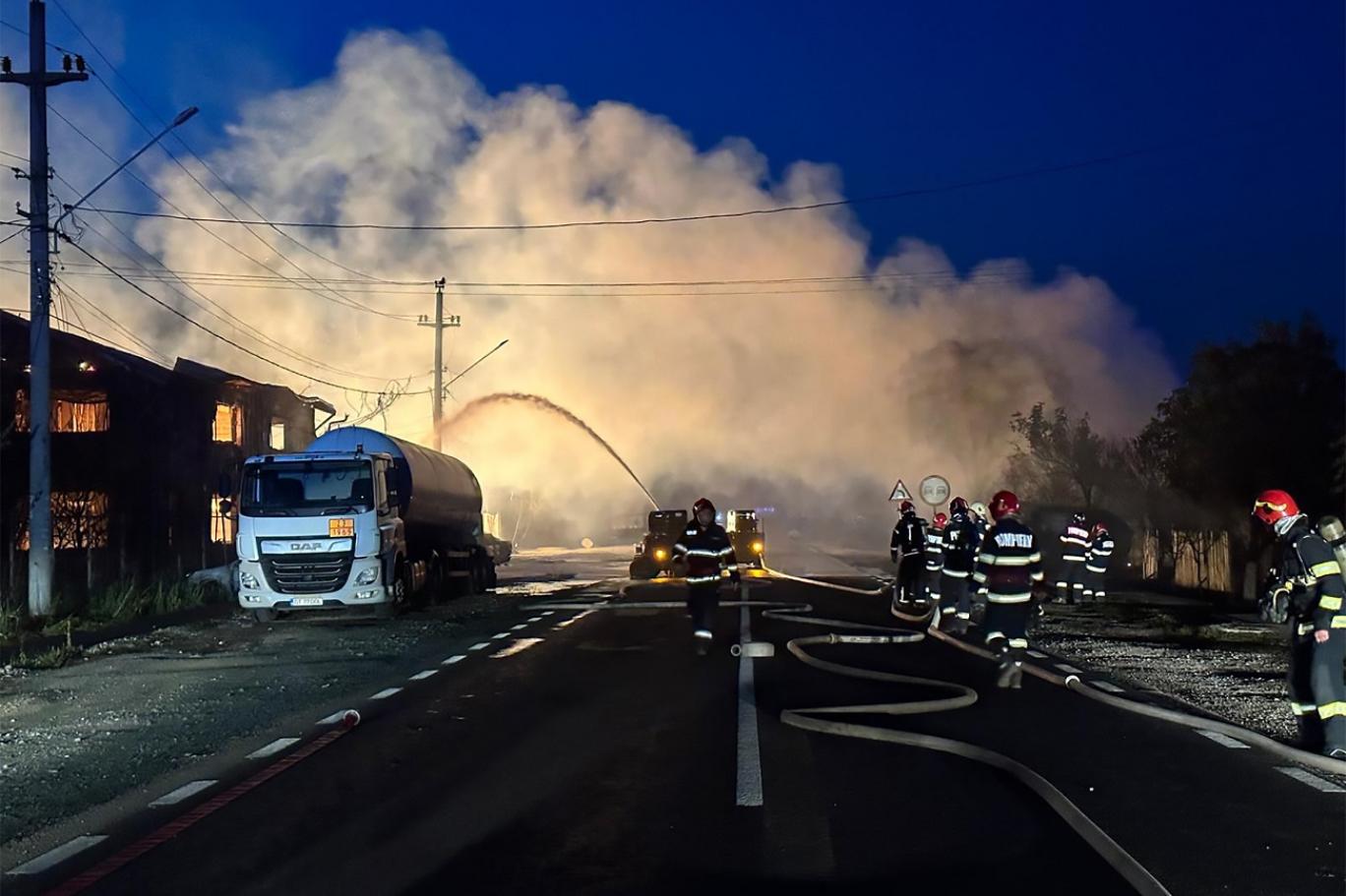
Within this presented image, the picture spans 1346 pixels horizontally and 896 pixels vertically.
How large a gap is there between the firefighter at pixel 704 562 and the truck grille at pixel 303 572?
8.94 metres

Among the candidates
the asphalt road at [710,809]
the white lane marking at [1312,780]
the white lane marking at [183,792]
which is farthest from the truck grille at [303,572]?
the white lane marking at [1312,780]

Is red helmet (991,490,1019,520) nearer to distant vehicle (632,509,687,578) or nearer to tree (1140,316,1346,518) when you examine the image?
tree (1140,316,1346,518)

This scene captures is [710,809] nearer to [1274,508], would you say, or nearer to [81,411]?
[1274,508]

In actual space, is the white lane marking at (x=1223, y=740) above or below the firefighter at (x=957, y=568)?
below

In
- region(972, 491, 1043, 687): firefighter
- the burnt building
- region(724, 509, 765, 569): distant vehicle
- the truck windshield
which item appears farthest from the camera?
region(724, 509, 765, 569): distant vehicle

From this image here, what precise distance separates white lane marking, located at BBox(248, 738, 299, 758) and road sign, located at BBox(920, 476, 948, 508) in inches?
988

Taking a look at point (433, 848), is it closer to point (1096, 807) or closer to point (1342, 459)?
point (1096, 807)

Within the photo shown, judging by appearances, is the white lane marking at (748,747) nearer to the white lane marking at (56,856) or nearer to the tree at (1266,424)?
the white lane marking at (56,856)

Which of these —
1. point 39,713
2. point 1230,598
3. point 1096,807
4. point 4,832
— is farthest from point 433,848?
point 1230,598

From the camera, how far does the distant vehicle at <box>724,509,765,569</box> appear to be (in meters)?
41.4

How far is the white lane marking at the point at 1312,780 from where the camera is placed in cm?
805

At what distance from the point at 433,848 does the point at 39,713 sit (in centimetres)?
675

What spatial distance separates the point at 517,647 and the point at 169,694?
16.7 ft

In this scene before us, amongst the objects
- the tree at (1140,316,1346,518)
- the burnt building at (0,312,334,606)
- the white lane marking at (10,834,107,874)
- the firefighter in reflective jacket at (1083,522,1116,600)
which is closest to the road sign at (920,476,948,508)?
the tree at (1140,316,1346,518)
